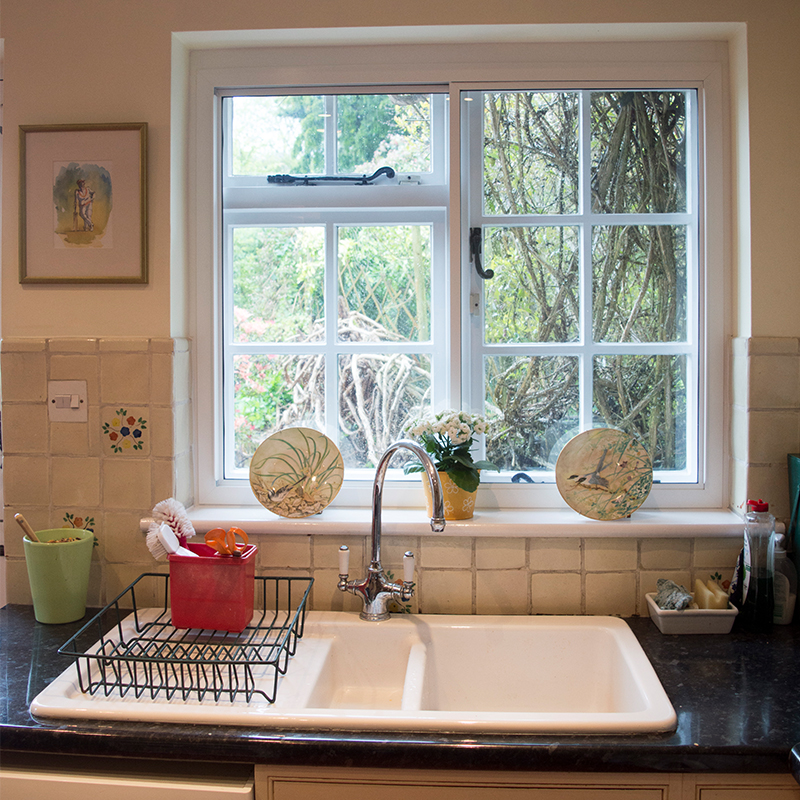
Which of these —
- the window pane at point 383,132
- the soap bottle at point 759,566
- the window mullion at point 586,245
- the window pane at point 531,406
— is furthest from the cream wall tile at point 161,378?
the soap bottle at point 759,566

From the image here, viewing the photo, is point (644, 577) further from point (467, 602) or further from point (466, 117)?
point (466, 117)

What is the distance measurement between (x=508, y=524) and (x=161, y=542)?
773mm

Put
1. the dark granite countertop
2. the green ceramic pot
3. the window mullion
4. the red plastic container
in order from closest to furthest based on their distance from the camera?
the dark granite countertop → the red plastic container → the green ceramic pot → the window mullion

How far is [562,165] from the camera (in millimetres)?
1756

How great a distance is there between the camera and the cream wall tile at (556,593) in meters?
1.62

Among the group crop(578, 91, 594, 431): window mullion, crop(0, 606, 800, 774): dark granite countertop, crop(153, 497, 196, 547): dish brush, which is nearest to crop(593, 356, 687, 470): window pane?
crop(578, 91, 594, 431): window mullion

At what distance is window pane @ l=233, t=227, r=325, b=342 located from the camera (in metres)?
1.82

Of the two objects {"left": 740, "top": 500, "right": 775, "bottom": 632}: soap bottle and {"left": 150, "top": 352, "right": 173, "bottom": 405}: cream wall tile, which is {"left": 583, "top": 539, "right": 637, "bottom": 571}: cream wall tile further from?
{"left": 150, "top": 352, "right": 173, "bottom": 405}: cream wall tile

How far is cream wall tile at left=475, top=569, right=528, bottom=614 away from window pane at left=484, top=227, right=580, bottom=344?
59 cm

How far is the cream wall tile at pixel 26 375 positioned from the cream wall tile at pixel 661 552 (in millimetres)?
1488

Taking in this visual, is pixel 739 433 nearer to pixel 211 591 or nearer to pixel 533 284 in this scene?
pixel 533 284

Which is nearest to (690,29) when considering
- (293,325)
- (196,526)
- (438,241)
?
(438,241)

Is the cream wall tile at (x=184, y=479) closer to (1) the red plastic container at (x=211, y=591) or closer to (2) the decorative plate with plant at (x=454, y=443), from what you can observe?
(1) the red plastic container at (x=211, y=591)

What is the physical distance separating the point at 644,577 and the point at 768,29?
4.29 ft
